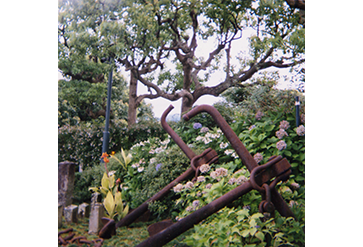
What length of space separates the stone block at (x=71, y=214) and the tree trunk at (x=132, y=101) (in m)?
1.17

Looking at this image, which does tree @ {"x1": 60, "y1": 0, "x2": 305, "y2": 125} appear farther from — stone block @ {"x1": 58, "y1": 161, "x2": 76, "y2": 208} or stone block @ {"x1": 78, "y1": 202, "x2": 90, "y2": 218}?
stone block @ {"x1": 78, "y1": 202, "x2": 90, "y2": 218}

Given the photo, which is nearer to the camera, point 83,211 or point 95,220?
point 95,220

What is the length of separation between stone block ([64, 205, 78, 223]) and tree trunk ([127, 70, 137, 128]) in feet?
3.83

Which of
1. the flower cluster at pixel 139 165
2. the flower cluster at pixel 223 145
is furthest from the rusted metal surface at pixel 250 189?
the flower cluster at pixel 139 165

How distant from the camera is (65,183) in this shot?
9.68 feet

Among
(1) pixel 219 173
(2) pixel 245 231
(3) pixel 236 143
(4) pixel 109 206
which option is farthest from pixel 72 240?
(3) pixel 236 143

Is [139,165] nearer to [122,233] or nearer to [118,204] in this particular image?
[118,204]

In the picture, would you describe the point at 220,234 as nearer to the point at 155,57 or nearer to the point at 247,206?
the point at 247,206

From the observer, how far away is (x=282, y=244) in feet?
7.06

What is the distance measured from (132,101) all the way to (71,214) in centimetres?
138

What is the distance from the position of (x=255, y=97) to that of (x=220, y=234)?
1.46 m

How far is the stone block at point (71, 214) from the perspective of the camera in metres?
2.79

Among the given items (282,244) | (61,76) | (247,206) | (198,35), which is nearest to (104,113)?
(61,76)

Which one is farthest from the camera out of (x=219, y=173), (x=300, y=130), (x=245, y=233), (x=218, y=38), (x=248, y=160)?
(x=218, y=38)
